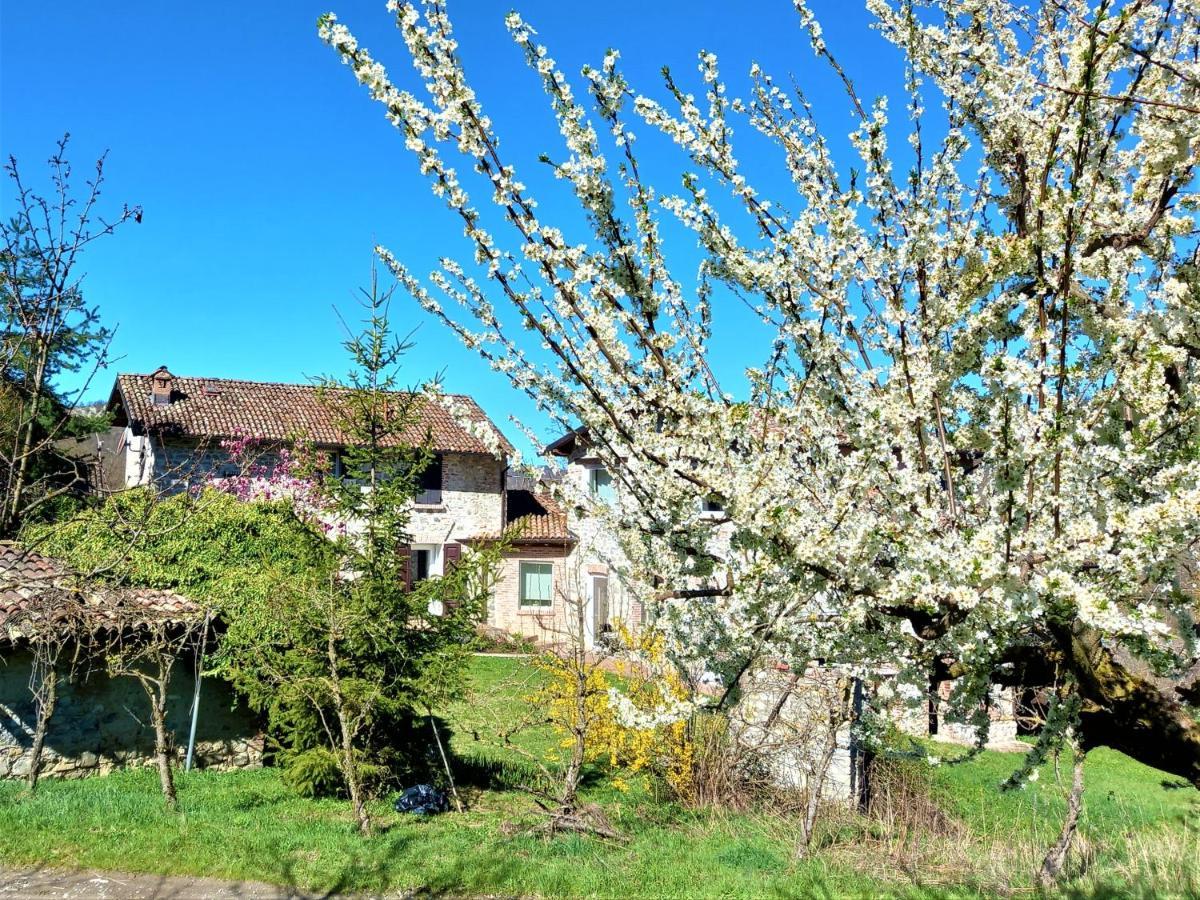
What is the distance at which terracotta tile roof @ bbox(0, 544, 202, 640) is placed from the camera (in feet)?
28.6

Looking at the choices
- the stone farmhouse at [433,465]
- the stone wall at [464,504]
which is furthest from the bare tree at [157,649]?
the stone wall at [464,504]

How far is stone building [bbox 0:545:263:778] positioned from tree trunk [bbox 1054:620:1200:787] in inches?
359

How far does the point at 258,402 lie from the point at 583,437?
962 inches

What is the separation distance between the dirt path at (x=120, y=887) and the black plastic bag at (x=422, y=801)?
247cm

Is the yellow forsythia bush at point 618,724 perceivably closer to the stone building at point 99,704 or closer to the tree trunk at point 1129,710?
the stone building at point 99,704

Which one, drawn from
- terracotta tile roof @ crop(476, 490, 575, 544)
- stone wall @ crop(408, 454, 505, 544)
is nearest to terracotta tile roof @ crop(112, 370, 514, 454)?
stone wall @ crop(408, 454, 505, 544)

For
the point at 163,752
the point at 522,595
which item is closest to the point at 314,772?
the point at 163,752

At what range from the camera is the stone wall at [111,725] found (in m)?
9.66

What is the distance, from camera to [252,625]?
1027 cm

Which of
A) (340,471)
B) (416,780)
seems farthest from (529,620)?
(416,780)

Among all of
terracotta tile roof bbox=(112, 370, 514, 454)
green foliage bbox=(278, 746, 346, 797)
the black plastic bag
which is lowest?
the black plastic bag

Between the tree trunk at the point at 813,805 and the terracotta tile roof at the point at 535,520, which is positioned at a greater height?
the terracotta tile roof at the point at 535,520

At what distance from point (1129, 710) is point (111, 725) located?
1093 cm

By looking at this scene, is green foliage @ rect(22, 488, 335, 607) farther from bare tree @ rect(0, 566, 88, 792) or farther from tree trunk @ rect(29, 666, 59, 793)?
tree trunk @ rect(29, 666, 59, 793)
